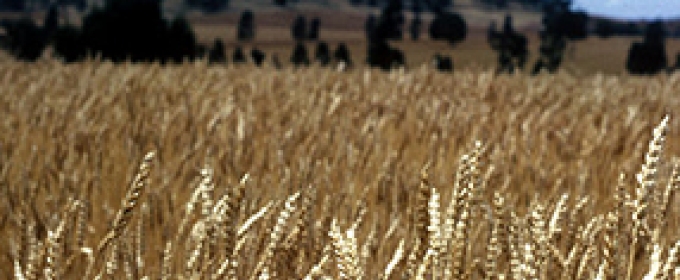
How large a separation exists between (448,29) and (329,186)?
290 ft

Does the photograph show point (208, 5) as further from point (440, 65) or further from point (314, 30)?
point (440, 65)

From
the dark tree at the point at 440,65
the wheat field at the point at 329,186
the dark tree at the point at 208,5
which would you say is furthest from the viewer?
the dark tree at the point at 208,5

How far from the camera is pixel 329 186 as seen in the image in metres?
1.88

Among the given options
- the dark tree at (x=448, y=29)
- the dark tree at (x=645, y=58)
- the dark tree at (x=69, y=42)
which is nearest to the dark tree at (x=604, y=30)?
the dark tree at (x=448, y=29)

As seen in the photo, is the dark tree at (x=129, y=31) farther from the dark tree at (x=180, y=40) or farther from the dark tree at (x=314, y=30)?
the dark tree at (x=314, y=30)

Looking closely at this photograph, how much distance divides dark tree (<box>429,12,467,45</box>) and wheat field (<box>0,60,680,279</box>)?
83835 millimetres

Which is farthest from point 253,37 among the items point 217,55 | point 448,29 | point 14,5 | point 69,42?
point 217,55

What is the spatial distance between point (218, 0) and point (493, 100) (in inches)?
4565

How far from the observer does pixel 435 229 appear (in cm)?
A: 60

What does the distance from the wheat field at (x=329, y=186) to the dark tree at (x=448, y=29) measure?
83.8 meters

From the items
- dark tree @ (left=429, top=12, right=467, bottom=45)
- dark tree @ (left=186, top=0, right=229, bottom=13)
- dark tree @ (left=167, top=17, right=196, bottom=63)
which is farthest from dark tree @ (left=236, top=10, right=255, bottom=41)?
dark tree @ (left=167, top=17, right=196, bottom=63)

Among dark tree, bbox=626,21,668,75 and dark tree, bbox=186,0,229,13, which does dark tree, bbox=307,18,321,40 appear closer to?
dark tree, bbox=186,0,229,13

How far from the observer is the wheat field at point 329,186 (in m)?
0.73

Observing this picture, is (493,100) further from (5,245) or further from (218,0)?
(218,0)
